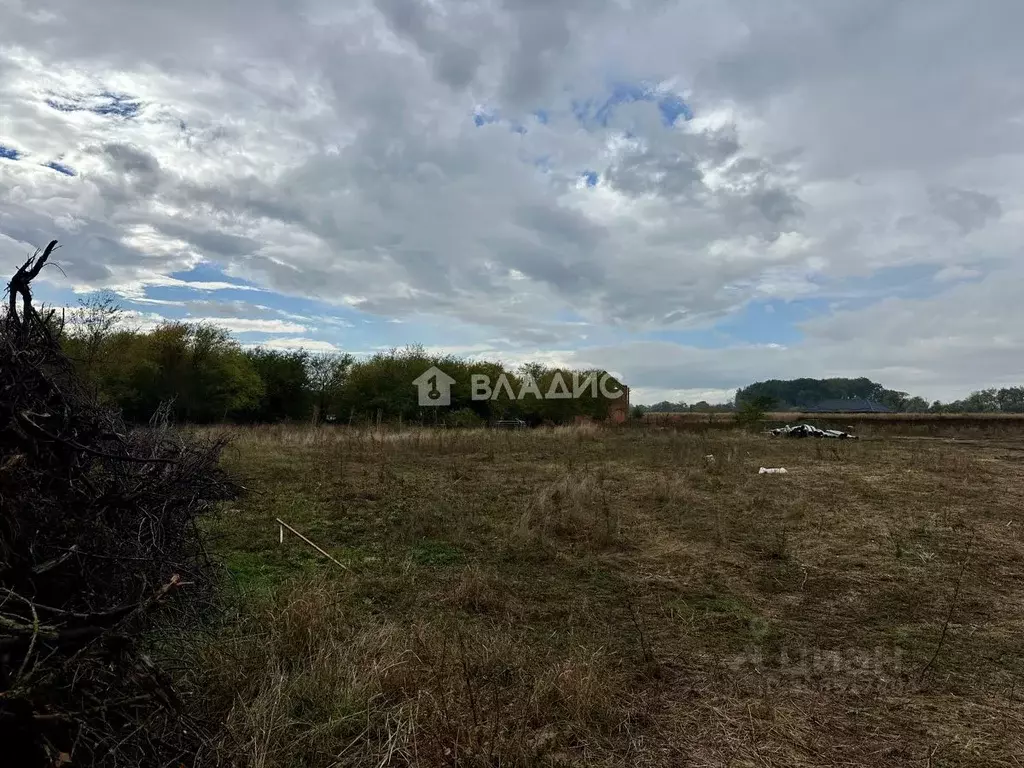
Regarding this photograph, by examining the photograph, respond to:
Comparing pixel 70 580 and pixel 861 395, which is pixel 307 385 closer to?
pixel 70 580

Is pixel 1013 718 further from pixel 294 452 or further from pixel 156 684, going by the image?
pixel 294 452

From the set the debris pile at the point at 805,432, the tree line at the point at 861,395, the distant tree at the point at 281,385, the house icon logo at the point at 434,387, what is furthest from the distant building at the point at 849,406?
the distant tree at the point at 281,385

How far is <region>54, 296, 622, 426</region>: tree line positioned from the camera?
21.2 m

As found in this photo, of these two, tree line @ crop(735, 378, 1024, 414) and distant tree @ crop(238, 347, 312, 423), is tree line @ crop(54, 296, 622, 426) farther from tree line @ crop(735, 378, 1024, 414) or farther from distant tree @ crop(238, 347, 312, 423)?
tree line @ crop(735, 378, 1024, 414)

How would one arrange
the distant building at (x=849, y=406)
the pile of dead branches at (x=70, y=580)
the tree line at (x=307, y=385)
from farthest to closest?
the distant building at (x=849, y=406) < the tree line at (x=307, y=385) < the pile of dead branches at (x=70, y=580)

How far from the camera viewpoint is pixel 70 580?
7.25ft

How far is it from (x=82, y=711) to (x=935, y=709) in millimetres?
3709

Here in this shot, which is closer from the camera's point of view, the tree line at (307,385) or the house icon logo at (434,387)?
the tree line at (307,385)

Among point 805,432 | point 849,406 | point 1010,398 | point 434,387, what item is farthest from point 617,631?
point 1010,398

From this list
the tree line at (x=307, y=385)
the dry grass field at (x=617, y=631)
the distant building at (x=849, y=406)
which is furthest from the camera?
the distant building at (x=849, y=406)

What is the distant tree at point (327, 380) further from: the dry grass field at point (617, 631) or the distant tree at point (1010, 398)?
the distant tree at point (1010, 398)

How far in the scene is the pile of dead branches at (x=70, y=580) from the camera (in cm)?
177

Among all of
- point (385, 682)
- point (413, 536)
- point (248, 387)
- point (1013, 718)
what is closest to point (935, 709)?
point (1013, 718)

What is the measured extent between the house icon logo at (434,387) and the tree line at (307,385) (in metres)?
0.36
